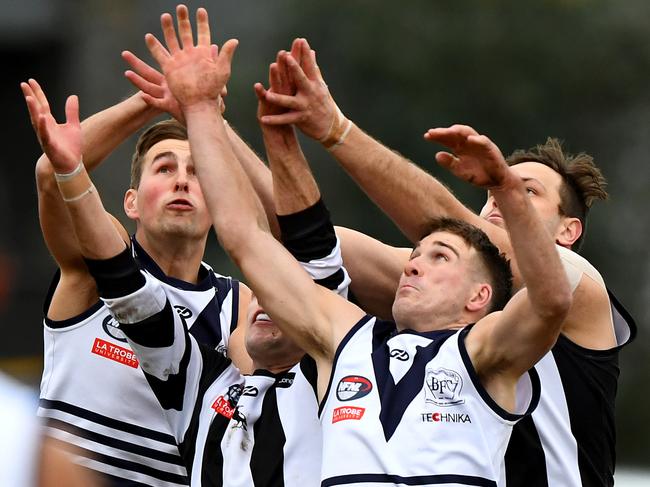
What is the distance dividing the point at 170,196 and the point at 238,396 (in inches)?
48.6

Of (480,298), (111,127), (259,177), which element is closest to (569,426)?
(480,298)

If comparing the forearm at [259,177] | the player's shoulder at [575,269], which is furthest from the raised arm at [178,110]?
the player's shoulder at [575,269]

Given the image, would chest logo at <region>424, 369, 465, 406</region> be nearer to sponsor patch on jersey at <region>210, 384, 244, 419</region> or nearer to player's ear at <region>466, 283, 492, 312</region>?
player's ear at <region>466, 283, 492, 312</region>

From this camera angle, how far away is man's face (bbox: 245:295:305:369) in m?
6.46

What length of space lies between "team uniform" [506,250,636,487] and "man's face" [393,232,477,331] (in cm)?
46

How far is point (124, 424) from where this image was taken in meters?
6.83

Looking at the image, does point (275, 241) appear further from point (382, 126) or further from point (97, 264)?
point (382, 126)

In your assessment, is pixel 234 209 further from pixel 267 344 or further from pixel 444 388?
pixel 444 388

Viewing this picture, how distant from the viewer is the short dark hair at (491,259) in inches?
253

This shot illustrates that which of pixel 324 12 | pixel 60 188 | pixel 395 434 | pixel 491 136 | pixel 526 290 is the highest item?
pixel 324 12

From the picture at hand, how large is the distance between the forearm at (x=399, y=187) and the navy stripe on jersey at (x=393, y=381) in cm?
92

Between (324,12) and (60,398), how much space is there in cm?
1379

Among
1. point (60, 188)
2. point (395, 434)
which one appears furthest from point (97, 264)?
point (395, 434)

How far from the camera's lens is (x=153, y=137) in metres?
7.50
